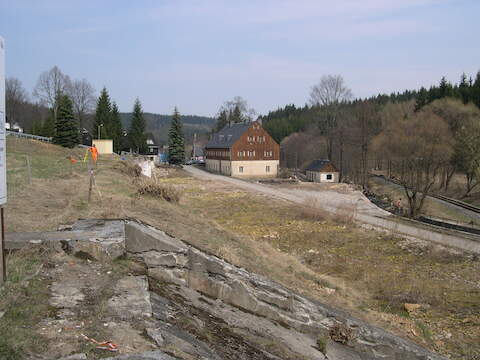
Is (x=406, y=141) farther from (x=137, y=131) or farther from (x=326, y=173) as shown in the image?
(x=137, y=131)

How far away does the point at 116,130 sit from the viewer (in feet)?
201

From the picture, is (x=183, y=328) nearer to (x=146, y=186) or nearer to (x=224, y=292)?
(x=224, y=292)

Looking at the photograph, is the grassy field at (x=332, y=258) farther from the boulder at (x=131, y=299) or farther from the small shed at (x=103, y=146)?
the small shed at (x=103, y=146)

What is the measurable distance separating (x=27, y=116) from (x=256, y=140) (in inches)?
1802

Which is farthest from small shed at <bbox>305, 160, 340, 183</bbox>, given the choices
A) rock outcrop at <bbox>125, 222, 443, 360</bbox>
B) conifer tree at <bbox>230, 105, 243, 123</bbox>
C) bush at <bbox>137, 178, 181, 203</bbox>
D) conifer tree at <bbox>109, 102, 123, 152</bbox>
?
rock outcrop at <bbox>125, 222, 443, 360</bbox>

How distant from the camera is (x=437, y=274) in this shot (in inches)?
612

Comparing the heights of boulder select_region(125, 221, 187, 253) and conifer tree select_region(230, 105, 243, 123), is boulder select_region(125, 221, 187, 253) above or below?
below

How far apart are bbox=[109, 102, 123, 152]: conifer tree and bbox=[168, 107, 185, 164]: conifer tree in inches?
394

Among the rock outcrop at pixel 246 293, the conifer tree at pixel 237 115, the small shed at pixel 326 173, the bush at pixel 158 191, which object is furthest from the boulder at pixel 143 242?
the conifer tree at pixel 237 115

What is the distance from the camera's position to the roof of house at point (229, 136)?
61.7m

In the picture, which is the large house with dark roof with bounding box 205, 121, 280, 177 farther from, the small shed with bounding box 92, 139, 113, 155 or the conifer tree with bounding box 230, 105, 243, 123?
the conifer tree with bounding box 230, 105, 243, 123

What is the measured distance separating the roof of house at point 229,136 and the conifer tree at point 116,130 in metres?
13.9

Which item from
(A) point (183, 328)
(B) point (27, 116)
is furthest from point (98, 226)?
(B) point (27, 116)

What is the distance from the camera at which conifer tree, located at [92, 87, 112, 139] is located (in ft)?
188
